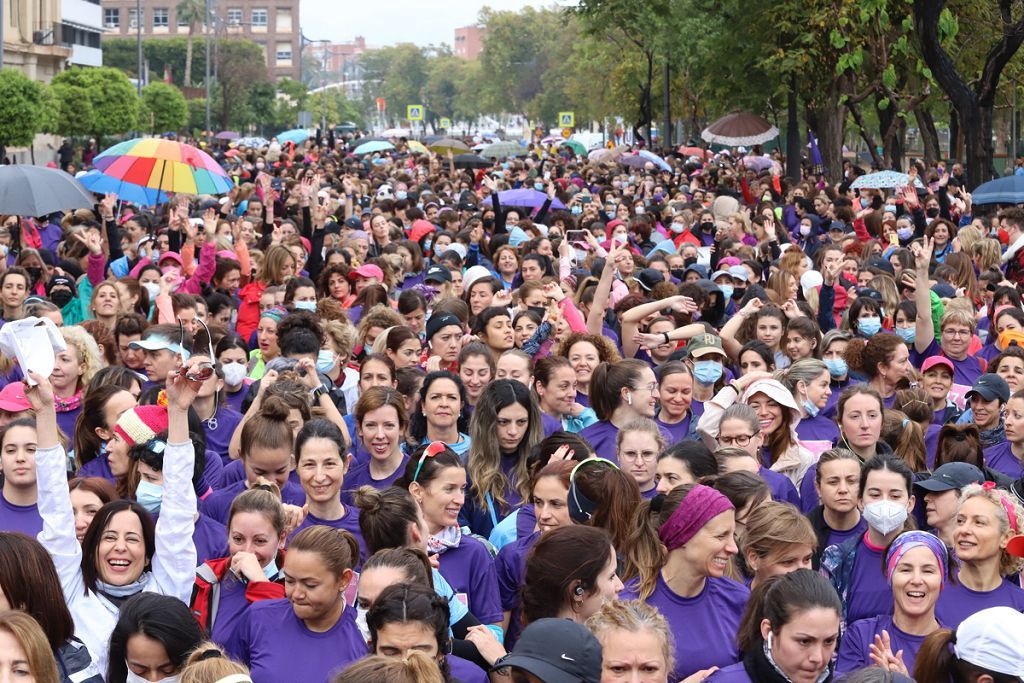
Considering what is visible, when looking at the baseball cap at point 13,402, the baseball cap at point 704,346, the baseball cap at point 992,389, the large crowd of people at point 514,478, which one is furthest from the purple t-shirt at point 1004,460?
the baseball cap at point 13,402

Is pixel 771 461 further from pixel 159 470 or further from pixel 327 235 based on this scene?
pixel 327 235

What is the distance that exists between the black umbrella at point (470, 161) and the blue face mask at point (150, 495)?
28075 millimetres

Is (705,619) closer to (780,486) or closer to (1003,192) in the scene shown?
(780,486)

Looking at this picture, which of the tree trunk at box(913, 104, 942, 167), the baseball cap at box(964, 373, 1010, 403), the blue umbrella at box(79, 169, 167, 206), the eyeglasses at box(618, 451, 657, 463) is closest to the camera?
the eyeglasses at box(618, 451, 657, 463)

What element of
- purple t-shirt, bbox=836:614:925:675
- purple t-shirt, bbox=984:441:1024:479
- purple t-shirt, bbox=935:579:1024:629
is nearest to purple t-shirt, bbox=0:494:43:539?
purple t-shirt, bbox=836:614:925:675

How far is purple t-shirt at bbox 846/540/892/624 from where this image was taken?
21.8 feet

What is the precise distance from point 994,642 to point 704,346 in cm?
488

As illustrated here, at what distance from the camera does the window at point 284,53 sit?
174875 mm

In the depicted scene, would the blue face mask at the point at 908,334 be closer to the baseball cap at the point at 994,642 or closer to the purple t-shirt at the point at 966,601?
the purple t-shirt at the point at 966,601

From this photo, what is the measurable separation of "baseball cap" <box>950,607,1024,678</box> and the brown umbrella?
109ft

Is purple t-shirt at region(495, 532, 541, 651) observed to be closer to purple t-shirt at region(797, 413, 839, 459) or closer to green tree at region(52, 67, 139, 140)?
purple t-shirt at region(797, 413, 839, 459)

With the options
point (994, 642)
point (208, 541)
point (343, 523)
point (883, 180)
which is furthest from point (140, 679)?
point (883, 180)

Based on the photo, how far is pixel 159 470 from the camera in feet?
23.1

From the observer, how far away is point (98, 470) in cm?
786
